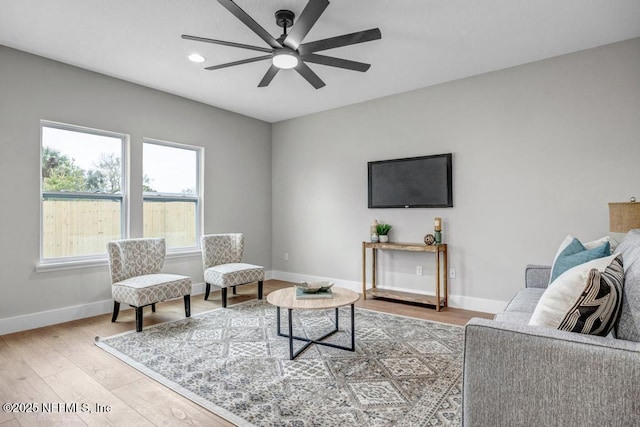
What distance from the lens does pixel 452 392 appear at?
7.06 feet

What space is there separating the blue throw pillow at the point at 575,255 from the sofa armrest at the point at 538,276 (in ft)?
1.62

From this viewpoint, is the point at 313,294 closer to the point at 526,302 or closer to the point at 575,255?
the point at 526,302

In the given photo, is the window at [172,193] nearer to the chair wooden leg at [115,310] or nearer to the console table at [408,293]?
the chair wooden leg at [115,310]

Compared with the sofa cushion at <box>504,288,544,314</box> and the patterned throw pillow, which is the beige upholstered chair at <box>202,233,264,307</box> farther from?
the patterned throw pillow

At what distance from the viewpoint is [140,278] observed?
3631mm

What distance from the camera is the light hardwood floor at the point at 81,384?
1.92 metres

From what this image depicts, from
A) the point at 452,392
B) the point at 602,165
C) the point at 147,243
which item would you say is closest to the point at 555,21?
the point at 602,165

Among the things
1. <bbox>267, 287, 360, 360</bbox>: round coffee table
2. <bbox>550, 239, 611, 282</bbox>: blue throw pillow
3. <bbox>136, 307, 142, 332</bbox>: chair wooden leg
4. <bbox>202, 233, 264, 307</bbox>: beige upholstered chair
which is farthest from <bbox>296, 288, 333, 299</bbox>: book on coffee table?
<bbox>550, 239, 611, 282</bbox>: blue throw pillow

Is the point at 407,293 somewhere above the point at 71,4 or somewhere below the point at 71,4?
below

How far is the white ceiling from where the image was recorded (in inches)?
104

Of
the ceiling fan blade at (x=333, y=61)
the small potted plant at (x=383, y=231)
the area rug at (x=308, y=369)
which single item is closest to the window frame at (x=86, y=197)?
the area rug at (x=308, y=369)

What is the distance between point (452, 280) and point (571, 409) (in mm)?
3092

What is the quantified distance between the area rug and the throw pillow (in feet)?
2.85

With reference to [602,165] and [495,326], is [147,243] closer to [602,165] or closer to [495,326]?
[495,326]
